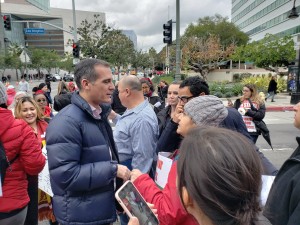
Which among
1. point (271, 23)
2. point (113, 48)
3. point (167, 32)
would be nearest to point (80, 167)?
point (167, 32)

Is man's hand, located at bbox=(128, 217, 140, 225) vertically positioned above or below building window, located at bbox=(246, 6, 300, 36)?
below

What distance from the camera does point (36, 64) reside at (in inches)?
2512

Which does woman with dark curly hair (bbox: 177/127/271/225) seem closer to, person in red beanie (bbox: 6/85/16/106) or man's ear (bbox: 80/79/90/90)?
man's ear (bbox: 80/79/90/90)

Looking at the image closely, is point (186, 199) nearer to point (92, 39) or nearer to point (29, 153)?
point (29, 153)

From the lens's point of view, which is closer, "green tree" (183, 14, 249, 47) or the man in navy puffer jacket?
the man in navy puffer jacket

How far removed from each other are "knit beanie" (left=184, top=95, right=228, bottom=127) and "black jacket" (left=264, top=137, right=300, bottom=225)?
54 centimetres

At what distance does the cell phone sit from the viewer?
4.68 feet

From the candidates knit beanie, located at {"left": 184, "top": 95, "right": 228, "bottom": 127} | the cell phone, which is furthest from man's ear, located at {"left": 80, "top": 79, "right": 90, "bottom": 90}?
the cell phone

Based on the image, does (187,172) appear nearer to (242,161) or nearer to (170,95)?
(242,161)

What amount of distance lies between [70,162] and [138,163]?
93 centimetres

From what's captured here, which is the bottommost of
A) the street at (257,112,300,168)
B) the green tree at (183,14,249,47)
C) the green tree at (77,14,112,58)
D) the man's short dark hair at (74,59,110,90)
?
the street at (257,112,300,168)

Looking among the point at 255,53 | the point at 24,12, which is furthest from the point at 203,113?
the point at 24,12

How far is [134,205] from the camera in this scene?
4.84ft

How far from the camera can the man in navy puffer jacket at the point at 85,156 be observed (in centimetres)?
191
